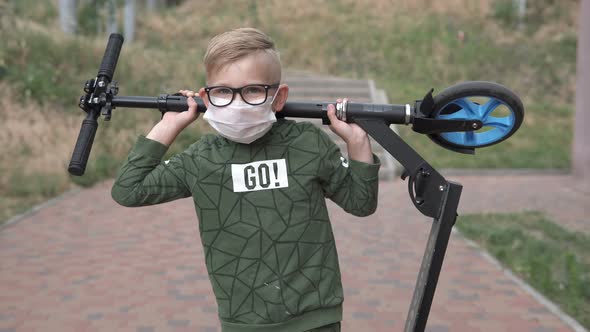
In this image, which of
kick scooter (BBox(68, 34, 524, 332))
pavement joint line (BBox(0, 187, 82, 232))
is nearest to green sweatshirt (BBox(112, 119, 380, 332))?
kick scooter (BBox(68, 34, 524, 332))

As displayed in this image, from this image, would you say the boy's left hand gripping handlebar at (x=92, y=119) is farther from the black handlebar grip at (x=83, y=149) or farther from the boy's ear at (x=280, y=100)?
the boy's ear at (x=280, y=100)

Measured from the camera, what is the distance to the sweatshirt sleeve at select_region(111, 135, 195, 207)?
1.89 m

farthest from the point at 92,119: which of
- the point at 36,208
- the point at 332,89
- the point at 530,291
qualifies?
the point at 332,89

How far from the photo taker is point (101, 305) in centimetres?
445

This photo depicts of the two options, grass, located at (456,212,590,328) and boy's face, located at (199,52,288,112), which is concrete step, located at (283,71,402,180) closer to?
grass, located at (456,212,590,328)

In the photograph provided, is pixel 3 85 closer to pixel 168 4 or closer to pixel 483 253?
pixel 483 253

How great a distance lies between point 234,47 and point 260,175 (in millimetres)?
351

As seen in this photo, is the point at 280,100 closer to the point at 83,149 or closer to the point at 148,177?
the point at 148,177

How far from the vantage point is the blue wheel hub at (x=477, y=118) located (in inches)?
69.1

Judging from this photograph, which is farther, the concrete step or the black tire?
the concrete step

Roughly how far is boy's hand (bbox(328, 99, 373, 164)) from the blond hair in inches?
9.2

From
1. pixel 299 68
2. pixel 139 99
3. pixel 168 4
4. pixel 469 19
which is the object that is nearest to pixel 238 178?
pixel 139 99

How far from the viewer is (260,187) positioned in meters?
1.85

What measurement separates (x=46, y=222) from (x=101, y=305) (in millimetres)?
2792
